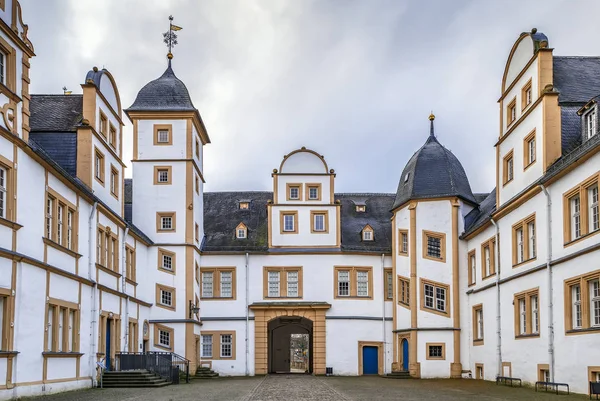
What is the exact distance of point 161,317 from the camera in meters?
39.3

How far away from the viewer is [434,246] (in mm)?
39469

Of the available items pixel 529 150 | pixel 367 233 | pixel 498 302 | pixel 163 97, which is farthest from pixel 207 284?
pixel 529 150

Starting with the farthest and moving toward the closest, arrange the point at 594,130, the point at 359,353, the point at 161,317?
1. the point at 359,353
2. the point at 161,317
3. the point at 594,130

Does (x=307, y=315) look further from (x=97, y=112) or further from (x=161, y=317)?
(x=97, y=112)

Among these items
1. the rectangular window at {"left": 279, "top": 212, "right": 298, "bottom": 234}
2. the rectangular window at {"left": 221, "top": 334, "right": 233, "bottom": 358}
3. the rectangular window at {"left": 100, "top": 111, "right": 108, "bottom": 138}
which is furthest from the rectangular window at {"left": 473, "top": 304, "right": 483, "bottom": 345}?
the rectangular window at {"left": 100, "top": 111, "right": 108, "bottom": 138}

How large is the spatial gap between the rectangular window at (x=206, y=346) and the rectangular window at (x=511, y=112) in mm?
20163

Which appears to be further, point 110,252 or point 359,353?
point 359,353

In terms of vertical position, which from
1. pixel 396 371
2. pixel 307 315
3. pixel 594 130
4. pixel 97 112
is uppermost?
pixel 97 112

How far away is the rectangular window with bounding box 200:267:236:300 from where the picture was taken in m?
43.4

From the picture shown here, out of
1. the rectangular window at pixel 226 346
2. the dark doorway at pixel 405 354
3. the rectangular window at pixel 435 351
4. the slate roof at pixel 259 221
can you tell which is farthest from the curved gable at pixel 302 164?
the rectangular window at pixel 435 351

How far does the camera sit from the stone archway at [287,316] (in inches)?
1668

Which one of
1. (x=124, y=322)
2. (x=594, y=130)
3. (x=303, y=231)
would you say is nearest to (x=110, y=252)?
(x=124, y=322)

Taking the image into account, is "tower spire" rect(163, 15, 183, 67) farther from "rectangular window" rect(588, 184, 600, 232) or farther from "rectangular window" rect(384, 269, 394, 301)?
"rectangular window" rect(588, 184, 600, 232)

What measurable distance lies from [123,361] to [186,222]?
10.6m
